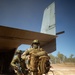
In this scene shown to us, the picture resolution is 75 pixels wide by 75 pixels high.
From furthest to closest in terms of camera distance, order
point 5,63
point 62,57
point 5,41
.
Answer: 1. point 62,57
2. point 5,63
3. point 5,41

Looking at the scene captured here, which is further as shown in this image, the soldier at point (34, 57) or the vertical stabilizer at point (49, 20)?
the vertical stabilizer at point (49, 20)

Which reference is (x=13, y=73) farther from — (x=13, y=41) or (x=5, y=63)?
(x=13, y=41)

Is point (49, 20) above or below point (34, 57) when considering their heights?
above

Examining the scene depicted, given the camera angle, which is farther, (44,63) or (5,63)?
(5,63)

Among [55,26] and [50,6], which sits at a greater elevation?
[50,6]

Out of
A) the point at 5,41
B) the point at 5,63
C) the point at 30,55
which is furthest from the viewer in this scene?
the point at 5,63

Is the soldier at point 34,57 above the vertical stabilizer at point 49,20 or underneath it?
underneath

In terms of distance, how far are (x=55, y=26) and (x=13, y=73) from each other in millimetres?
3188

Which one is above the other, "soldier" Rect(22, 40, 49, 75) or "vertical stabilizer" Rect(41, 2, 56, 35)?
Result: "vertical stabilizer" Rect(41, 2, 56, 35)

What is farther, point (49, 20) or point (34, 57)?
point (49, 20)

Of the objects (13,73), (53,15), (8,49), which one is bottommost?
(13,73)

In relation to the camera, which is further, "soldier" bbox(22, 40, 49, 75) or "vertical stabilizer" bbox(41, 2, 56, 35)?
"vertical stabilizer" bbox(41, 2, 56, 35)

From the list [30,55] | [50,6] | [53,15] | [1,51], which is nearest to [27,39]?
[1,51]

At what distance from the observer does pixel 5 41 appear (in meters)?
7.11
